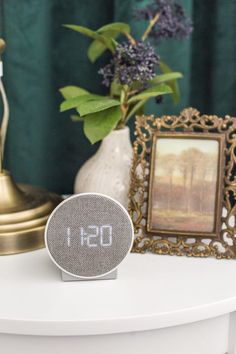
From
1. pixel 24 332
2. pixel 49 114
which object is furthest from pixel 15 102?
pixel 24 332

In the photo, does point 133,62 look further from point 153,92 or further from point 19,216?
point 19,216

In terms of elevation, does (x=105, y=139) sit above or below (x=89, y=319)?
above

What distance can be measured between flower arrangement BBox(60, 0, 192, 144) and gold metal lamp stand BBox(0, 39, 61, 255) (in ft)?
0.54

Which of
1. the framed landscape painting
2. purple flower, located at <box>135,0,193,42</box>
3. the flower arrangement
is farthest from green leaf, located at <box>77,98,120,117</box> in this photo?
purple flower, located at <box>135,0,193,42</box>

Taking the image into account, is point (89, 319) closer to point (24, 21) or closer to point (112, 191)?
point (112, 191)

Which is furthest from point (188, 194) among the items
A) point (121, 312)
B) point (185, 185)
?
point (121, 312)

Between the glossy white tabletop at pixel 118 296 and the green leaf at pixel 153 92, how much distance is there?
286mm

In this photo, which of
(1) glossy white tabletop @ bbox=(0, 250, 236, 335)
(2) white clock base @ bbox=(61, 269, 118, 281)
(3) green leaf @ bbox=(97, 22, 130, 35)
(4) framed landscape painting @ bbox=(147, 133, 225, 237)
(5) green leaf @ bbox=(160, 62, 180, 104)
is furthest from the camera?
(5) green leaf @ bbox=(160, 62, 180, 104)

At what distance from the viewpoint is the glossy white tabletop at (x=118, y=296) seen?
29.4 inches

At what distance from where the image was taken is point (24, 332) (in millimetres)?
749

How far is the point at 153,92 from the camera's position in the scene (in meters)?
1.02

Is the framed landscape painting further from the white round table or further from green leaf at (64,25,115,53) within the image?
green leaf at (64,25,115,53)

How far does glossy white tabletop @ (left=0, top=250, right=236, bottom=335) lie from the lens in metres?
0.75

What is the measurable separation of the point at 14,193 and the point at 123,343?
37 cm
